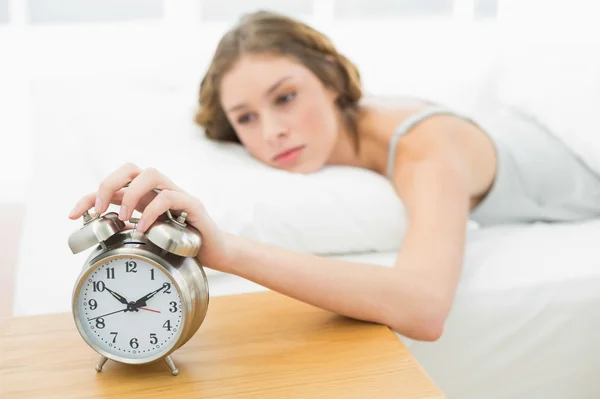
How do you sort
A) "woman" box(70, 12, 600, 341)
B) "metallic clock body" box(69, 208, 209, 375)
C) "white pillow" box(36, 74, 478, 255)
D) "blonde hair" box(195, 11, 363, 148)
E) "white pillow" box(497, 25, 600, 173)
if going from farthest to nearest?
"white pillow" box(497, 25, 600, 173)
"blonde hair" box(195, 11, 363, 148)
"white pillow" box(36, 74, 478, 255)
"woman" box(70, 12, 600, 341)
"metallic clock body" box(69, 208, 209, 375)

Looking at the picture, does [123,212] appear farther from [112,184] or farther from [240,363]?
[240,363]

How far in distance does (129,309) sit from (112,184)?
15 centimetres

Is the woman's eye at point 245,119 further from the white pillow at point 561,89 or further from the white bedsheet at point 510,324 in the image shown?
the white pillow at point 561,89

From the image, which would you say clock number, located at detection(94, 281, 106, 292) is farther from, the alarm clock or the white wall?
the white wall

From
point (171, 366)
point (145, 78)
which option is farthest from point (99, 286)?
point (145, 78)

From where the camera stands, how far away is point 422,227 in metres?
1.31

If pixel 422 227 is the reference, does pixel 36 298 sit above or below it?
below

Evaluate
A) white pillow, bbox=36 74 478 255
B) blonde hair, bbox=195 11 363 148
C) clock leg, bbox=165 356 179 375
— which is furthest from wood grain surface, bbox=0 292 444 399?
blonde hair, bbox=195 11 363 148

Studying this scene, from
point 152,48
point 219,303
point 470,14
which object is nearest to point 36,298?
point 219,303

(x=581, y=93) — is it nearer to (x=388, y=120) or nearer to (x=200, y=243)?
(x=388, y=120)

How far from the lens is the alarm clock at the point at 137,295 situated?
92 centimetres

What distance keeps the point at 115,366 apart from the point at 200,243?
0.20 meters

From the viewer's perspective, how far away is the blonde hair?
5.60ft

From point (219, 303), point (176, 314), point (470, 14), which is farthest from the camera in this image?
point (470, 14)
